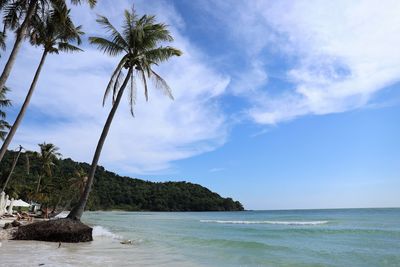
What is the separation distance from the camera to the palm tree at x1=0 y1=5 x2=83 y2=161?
15.5 meters

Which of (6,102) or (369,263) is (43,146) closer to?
(6,102)

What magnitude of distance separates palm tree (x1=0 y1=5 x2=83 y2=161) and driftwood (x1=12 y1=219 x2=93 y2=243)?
3.54 m

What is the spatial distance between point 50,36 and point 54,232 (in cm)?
902

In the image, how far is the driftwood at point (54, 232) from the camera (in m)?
16.2

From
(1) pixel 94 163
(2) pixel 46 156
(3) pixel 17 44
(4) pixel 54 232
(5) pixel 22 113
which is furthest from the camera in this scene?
(2) pixel 46 156

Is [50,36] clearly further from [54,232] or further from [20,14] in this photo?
[54,232]

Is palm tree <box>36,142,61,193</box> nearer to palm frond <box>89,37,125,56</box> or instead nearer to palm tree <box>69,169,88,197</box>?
palm tree <box>69,169,88,197</box>

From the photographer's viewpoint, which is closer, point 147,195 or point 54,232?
point 54,232

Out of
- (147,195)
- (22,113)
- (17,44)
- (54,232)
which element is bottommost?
(54,232)

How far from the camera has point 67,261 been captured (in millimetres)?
11695

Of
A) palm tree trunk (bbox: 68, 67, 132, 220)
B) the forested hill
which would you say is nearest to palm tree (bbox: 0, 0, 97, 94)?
palm tree trunk (bbox: 68, 67, 132, 220)

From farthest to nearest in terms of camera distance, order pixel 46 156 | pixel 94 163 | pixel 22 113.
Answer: pixel 46 156, pixel 94 163, pixel 22 113

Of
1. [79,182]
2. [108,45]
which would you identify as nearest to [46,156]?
[79,182]

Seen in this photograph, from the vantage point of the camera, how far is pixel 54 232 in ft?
53.1
